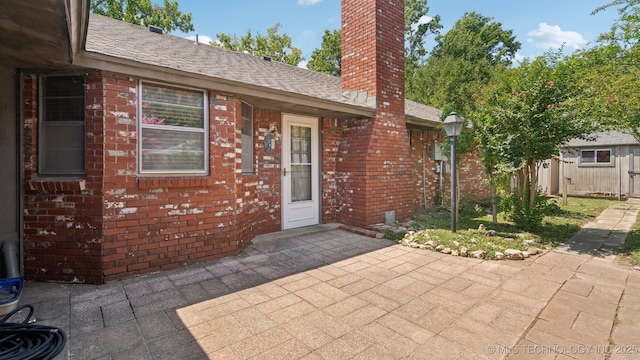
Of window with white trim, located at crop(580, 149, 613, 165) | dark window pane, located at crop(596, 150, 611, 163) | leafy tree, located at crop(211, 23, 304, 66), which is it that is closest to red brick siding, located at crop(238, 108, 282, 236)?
window with white trim, located at crop(580, 149, 613, 165)

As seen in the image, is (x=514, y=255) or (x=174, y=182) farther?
(x=514, y=255)

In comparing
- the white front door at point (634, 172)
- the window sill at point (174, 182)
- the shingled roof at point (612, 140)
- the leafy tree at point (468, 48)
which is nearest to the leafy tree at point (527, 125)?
the window sill at point (174, 182)

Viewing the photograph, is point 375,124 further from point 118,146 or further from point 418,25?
point 418,25

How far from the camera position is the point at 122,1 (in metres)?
15.2

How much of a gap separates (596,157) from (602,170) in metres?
0.70

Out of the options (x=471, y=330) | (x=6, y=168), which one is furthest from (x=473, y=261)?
(x=6, y=168)

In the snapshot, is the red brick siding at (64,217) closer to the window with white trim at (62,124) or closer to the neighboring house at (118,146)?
the neighboring house at (118,146)

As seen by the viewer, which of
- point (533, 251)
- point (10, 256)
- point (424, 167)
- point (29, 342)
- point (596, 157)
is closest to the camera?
point (29, 342)

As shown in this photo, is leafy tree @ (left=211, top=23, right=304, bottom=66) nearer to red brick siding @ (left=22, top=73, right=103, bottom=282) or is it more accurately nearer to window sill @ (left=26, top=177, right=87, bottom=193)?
red brick siding @ (left=22, top=73, right=103, bottom=282)

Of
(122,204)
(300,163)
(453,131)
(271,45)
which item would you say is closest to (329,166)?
(300,163)

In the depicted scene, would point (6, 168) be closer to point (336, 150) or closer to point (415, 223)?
point (336, 150)

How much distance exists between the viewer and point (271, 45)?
2064 centimetres

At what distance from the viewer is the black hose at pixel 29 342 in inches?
76.3

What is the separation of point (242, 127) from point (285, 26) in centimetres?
1899
